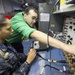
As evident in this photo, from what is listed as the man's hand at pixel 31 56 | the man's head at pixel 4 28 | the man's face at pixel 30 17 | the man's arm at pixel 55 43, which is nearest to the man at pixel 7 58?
the man's head at pixel 4 28

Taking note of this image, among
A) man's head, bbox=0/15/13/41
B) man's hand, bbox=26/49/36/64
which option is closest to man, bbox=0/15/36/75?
man's head, bbox=0/15/13/41

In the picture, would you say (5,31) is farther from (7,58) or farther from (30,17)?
(30,17)

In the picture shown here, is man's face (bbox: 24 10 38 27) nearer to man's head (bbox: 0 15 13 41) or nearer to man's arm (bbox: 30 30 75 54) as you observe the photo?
man's head (bbox: 0 15 13 41)

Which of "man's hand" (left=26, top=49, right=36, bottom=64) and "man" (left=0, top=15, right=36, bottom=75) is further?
"man's hand" (left=26, top=49, right=36, bottom=64)

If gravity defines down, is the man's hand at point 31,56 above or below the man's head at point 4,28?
below

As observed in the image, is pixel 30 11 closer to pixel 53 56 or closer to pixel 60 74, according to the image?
pixel 53 56

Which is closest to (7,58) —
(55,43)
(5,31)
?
(5,31)

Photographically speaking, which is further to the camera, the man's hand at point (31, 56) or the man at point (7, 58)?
the man's hand at point (31, 56)

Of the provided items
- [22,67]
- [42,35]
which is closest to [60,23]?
[22,67]

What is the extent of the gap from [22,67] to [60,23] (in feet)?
4.28

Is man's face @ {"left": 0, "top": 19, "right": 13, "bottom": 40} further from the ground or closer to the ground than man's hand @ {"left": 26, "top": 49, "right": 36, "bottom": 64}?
further from the ground

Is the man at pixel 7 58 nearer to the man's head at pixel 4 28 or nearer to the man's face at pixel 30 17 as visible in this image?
the man's head at pixel 4 28

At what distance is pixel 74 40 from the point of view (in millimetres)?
1510

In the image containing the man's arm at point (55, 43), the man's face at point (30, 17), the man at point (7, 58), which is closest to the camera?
the man's arm at point (55, 43)
